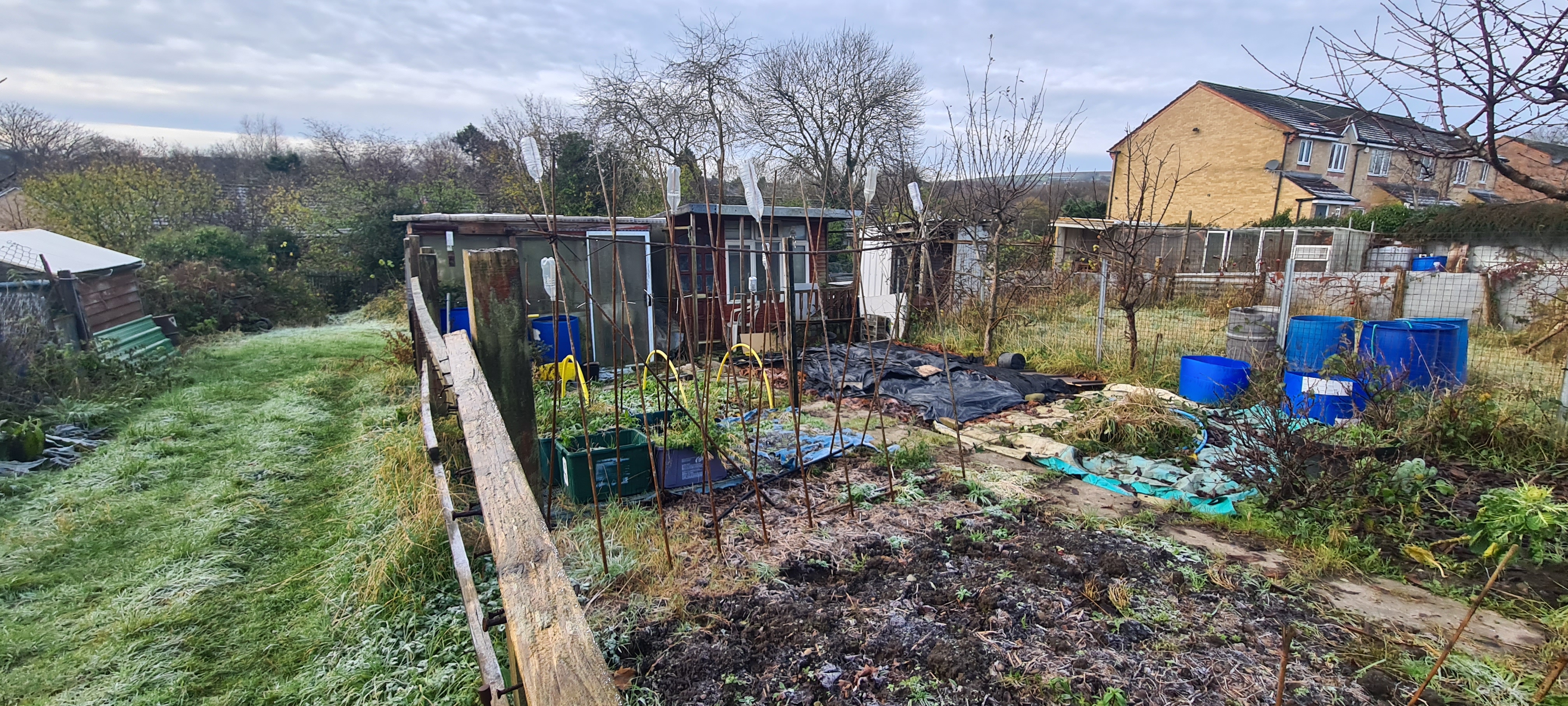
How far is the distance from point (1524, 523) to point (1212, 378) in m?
2.91

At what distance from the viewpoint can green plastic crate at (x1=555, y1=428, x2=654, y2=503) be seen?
3609mm

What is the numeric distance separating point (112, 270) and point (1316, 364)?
42.4ft

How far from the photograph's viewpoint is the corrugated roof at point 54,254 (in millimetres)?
6367

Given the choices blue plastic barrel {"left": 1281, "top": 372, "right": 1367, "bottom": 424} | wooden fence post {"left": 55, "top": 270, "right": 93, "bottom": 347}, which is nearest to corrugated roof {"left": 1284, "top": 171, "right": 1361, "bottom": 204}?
blue plastic barrel {"left": 1281, "top": 372, "right": 1367, "bottom": 424}

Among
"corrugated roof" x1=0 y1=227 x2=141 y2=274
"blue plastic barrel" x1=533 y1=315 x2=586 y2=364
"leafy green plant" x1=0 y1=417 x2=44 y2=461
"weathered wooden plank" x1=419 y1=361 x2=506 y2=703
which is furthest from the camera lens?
"blue plastic barrel" x1=533 y1=315 x2=586 y2=364

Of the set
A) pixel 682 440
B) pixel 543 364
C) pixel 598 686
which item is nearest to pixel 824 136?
pixel 543 364

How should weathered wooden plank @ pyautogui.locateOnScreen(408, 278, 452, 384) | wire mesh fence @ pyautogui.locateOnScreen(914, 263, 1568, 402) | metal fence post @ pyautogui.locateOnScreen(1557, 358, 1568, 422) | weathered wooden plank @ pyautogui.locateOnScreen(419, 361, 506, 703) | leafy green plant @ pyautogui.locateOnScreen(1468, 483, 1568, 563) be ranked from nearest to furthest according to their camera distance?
weathered wooden plank @ pyautogui.locateOnScreen(419, 361, 506, 703), weathered wooden plank @ pyautogui.locateOnScreen(408, 278, 452, 384), leafy green plant @ pyautogui.locateOnScreen(1468, 483, 1568, 563), metal fence post @ pyautogui.locateOnScreen(1557, 358, 1568, 422), wire mesh fence @ pyautogui.locateOnScreen(914, 263, 1568, 402)

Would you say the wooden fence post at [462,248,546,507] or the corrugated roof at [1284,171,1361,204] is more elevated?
the corrugated roof at [1284,171,1361,204]

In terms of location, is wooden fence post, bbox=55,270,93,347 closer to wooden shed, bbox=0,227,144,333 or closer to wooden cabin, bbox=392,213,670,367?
wooden shed, bbox=0,227,144,333

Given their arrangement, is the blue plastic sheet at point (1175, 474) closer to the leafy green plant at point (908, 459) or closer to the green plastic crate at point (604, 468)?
the leafy green plant at point (908, 459)

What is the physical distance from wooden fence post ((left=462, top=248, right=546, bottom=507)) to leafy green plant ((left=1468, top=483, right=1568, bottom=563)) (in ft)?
13.6

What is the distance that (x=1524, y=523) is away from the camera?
294 centimetres

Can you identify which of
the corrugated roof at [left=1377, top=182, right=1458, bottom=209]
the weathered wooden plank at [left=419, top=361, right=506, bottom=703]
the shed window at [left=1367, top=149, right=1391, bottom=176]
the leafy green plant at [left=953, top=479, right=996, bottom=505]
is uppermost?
the shed window at [left=1367, top=149, right=1391, bottom=176]

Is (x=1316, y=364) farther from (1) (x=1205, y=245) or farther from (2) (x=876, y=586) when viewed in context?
(1) (x=1205, y=245)
